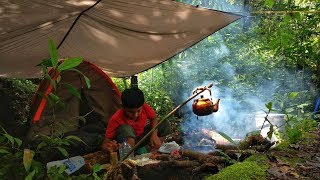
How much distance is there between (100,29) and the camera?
12.4ft

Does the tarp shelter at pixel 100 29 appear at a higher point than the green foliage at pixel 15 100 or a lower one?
higher

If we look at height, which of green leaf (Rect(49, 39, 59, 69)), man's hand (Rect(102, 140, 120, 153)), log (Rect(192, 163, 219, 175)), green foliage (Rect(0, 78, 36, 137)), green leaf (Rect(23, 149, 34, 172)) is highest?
green leaf (Rect(49, 39, 59, 69))

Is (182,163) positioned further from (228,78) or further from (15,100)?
(228,78)

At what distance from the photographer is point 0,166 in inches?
49.0

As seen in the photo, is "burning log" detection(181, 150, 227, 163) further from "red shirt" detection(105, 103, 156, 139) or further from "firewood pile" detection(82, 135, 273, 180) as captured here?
"red shirt" detection(105, 103, 156, 139)

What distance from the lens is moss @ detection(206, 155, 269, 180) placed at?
6.23 ft

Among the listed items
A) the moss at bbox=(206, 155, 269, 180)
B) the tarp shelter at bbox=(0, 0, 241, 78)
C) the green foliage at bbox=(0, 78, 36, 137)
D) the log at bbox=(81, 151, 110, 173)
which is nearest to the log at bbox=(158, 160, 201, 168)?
the log at bbox=(81, 151, 110, 173)

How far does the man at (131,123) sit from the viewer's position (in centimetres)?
315

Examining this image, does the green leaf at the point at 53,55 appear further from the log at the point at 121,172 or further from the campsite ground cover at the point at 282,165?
the campsite ground cover at the point at 282,165

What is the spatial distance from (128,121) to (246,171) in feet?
6.05

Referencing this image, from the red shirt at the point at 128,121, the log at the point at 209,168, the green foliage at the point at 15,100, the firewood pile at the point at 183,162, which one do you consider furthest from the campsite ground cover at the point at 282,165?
the green foliage at the point at 15,100

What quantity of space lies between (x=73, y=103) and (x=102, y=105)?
1.67ft

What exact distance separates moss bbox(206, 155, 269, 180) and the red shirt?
1.67m

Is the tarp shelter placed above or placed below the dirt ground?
above
